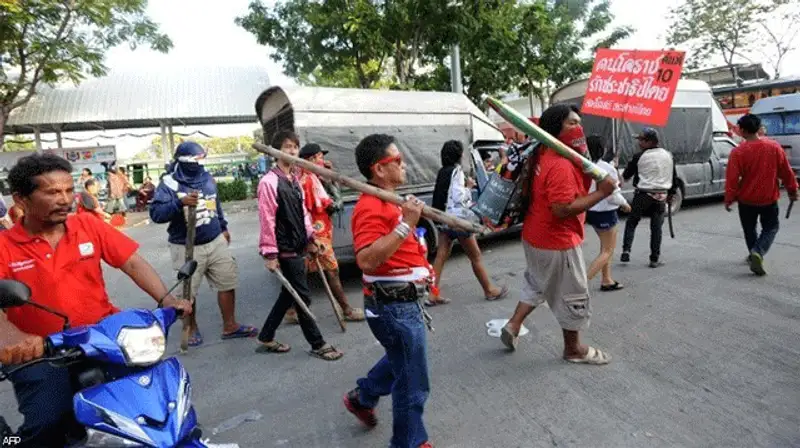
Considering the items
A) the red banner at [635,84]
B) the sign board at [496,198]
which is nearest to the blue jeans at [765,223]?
the red banner at [635,84]

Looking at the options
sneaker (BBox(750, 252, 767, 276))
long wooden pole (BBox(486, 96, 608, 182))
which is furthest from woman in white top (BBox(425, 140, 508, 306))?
sneaker (BBox(750, 252, 767, 276))

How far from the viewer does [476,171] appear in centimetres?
779

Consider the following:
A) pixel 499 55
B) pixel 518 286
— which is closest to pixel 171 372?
pixel 518 286

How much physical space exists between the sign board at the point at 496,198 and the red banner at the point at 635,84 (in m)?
2.45

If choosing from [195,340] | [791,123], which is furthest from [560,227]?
[791,123]

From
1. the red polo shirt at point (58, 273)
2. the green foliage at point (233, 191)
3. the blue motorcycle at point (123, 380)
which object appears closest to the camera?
the blue motorcycle at point (123, 380)

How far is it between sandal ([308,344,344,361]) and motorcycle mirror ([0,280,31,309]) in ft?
A: 8.04

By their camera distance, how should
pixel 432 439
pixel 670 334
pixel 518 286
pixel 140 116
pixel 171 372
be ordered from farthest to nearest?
pixel 140 116
pixel 518 286
pixel 670 334
pixel 432 439
pixel 171 372

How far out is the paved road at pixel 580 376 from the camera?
284 centimetres

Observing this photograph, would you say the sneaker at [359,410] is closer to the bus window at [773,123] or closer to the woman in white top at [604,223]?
the woman in white top at [604,223]

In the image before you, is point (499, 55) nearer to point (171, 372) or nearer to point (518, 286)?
point (518, 286)

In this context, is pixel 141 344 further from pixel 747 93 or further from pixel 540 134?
pixel 747 93

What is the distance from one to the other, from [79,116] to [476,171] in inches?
842

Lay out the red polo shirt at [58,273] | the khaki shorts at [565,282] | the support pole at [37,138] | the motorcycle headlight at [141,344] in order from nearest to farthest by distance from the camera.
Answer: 1. the motorcycle headlight at [141,344]
2. the red polo shirt at [58,273]
3. the khaki shorts at [565,282]
4. the support pole at [37,138]
